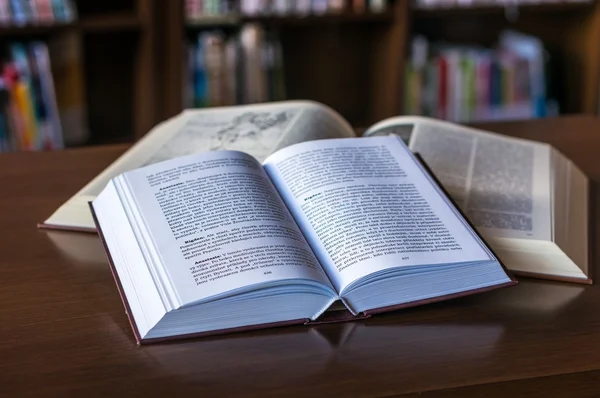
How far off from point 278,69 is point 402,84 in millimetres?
347

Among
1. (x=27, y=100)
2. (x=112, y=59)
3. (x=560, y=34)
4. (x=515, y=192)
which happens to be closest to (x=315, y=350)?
(x=515, y=192)

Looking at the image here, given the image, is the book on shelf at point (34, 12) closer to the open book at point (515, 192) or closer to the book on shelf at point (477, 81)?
the book on shelf at point (477, 81)

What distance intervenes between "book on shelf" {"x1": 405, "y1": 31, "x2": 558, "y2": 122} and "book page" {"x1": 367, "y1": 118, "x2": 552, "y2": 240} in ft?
4.13

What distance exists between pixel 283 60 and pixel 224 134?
1.42m

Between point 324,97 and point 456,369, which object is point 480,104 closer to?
point 324,97

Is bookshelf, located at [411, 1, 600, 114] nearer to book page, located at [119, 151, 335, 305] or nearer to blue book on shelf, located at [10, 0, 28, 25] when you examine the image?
blue book on shelf, located at [10, 0, 28, 25]

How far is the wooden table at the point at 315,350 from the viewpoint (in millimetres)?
559

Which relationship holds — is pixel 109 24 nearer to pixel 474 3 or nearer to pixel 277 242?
pixel 474 3

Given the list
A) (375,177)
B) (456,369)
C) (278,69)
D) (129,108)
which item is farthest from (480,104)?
(456,369)

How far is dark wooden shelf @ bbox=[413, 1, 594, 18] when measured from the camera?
2.14m

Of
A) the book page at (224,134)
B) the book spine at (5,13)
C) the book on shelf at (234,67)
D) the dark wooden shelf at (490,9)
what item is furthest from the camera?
the dark wooden shelf at (490,9)

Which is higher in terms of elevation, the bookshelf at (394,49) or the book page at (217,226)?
the book page at (217,226)

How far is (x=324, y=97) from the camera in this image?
7.90 ft

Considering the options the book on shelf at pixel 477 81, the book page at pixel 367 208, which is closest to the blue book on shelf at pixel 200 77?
the book on shelf at pixel 477 81
